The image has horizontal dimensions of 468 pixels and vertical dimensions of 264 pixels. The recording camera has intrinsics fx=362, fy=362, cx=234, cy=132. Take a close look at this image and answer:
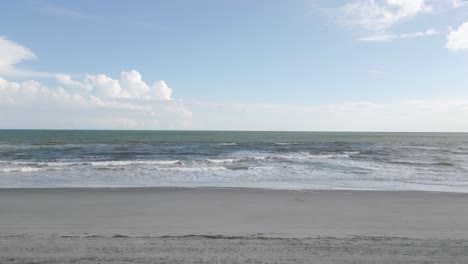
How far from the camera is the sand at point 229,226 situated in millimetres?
5406

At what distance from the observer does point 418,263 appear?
16.8 feet

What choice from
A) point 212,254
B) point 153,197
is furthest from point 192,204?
point 212,254

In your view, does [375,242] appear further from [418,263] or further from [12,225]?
[12,225]

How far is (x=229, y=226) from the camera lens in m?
8.03

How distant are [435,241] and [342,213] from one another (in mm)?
3405

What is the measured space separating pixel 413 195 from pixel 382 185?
2853 millimetres

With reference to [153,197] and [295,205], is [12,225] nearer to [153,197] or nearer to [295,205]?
[153,197]

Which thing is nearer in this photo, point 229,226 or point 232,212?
point 229,226

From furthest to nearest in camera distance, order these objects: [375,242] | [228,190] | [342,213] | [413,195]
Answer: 1. [228,190]
2. [413,195]
3. [342,213]
4. [375,242]

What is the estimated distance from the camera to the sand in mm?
5406

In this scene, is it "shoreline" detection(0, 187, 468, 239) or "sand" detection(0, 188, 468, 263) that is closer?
"sand" detection(0, 188, 468, 263)

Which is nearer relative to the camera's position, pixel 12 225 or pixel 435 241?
pixel 435 241

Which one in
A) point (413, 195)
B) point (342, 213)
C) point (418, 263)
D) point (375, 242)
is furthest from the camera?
point (413, 195)

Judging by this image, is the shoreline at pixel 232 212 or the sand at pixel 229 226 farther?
the shoreline at pixel 232 212
